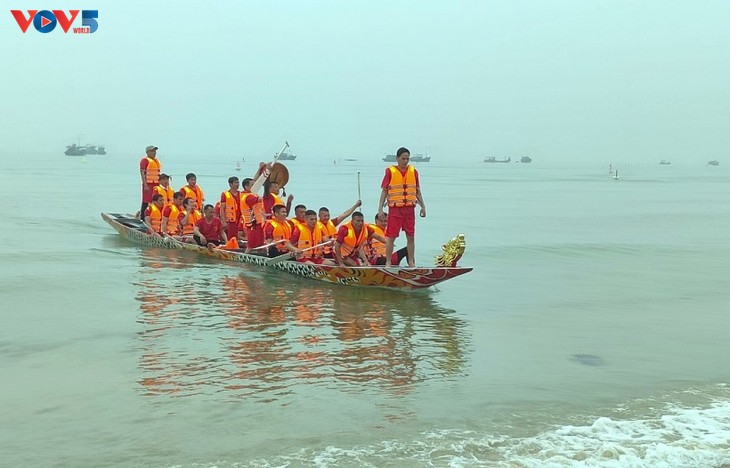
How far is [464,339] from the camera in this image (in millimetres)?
10188

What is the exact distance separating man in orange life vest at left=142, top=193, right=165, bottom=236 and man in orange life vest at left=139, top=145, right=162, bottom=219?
117 centimetres

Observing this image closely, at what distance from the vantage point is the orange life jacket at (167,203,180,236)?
1809cm

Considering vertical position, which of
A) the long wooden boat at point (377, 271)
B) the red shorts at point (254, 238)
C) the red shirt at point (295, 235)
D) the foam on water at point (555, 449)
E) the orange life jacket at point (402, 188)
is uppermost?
the orange life jacket at point (402, 188)

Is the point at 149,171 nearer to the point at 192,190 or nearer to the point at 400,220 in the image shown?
the point at 192,190

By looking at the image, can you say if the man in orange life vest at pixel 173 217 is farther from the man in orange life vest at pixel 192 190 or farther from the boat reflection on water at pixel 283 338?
the boat reflection on water at pixel 283 338

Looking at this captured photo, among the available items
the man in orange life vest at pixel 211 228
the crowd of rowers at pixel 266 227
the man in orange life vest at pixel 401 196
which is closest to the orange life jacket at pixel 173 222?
the crowd of rowers at pixel 266 227

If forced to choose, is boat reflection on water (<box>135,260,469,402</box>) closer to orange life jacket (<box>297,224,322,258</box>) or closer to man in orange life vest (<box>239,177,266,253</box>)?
orange life jacket (<box>297,224,322,258</box>)

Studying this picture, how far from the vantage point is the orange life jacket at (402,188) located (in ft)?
40.1

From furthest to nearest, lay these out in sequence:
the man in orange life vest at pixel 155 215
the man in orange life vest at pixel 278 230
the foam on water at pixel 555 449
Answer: the man in orange life vest at pixel 155 215 < the man in orange life vest at pixel 278 230 < the foam on water at pixel 555 449

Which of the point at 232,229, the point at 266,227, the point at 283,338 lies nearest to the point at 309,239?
the point at 266,227

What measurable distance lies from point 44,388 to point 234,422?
7.62 ft

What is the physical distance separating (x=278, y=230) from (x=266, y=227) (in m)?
0.32

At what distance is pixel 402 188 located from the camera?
12281 millimetres

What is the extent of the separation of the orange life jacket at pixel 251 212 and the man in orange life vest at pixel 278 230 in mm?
889
